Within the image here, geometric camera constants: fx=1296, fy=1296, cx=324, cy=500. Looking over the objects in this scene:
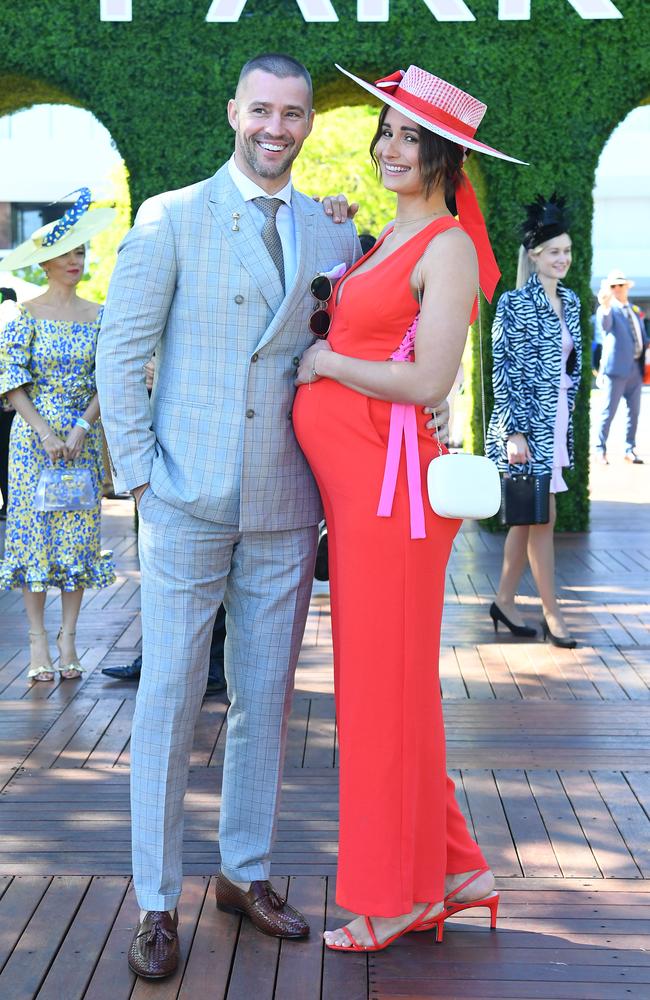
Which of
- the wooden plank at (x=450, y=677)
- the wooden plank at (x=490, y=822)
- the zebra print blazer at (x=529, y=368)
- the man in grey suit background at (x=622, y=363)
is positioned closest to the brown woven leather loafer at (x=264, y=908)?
the wooden plank at (x=490, y=822)

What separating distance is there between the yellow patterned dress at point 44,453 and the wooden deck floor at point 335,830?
449 millimetres

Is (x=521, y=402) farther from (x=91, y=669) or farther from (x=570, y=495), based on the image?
(x=570, y=495)

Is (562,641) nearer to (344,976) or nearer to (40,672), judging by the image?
(40,672)

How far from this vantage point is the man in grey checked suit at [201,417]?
2.89 m

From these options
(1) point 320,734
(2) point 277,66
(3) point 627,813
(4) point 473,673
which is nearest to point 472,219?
(2) point 277,66

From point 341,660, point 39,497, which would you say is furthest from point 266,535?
point 39,497

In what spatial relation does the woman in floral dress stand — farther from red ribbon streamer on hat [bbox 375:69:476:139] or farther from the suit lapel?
red ribbon streamer on hat [bbox 375:69:476:139]

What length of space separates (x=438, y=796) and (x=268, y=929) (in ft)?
1.73

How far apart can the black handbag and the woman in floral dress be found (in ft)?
5.73

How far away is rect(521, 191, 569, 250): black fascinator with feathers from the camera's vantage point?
5703 mm

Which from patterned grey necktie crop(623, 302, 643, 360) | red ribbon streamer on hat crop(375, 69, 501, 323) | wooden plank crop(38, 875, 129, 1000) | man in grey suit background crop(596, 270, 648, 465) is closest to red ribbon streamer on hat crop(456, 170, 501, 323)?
red ribbon streamer on hat crop(375, 69, 501, 323)

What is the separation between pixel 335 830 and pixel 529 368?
2.70 metres

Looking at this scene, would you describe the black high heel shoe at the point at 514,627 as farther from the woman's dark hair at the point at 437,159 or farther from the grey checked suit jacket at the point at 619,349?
the grey checked suit jacket at the point at 619,349

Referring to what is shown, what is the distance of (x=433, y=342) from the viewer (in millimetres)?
2791
